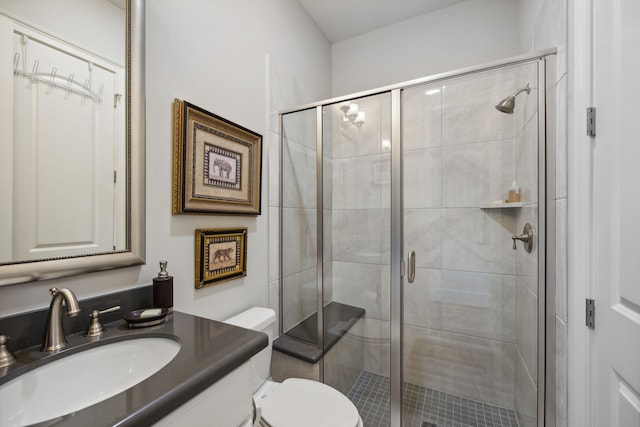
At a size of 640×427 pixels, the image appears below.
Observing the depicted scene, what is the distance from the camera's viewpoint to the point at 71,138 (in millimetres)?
762

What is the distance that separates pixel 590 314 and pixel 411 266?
69 centimetres

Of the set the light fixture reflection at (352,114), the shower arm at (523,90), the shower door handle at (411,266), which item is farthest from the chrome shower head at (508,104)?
the shower door handle at (411,266)

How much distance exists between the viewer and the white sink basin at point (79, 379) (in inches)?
21.2

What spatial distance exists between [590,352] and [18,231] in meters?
1.76

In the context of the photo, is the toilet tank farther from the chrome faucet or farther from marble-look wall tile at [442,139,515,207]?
marble-look wall tile at [442,139,515,207]

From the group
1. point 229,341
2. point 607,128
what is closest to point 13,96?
point 229,341

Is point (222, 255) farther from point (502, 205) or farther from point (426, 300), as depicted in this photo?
point (502, 205)

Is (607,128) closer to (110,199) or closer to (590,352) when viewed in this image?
(590,352)

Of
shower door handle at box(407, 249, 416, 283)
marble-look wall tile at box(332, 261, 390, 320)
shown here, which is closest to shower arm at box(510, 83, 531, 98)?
shower door handle at box(407, 249, 416, 283)

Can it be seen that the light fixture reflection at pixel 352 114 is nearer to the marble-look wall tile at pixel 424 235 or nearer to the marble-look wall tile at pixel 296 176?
the marble-look wall tile at pixel 296 176

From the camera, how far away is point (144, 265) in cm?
95

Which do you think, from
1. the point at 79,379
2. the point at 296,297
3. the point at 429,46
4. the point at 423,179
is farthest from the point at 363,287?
the point at 429,46

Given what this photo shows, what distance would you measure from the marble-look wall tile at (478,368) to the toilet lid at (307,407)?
77cm

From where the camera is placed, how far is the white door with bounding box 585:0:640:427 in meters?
0.69
